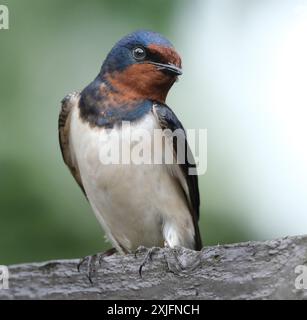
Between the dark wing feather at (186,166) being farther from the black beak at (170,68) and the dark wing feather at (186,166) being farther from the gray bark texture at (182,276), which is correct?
the gray bark texture at (182,276)

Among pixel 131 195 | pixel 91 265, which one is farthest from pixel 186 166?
pixel 91 265

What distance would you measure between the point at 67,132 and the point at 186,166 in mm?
342

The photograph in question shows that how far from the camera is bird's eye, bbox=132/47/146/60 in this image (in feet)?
7.01

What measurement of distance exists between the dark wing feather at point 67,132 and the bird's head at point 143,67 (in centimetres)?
11

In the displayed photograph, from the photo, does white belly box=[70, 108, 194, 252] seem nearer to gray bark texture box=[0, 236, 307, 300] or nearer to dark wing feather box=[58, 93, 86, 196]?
dark wing feather box=[58, 93, 86, 196]

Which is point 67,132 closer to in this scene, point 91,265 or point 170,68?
point 170,68

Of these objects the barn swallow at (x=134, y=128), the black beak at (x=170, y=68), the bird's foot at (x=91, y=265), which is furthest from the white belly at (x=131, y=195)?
the bird's foot at (x=91, y=265)

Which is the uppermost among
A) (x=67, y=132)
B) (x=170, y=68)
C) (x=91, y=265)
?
(x=170, y=68)

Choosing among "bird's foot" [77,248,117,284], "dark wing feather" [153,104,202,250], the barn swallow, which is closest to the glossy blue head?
the barn swallow

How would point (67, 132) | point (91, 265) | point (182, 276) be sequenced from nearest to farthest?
point (182, 276) → point (91, 265) → point (67, 132)

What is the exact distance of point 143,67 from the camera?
2.12m

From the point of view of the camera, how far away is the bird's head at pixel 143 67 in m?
2.08
